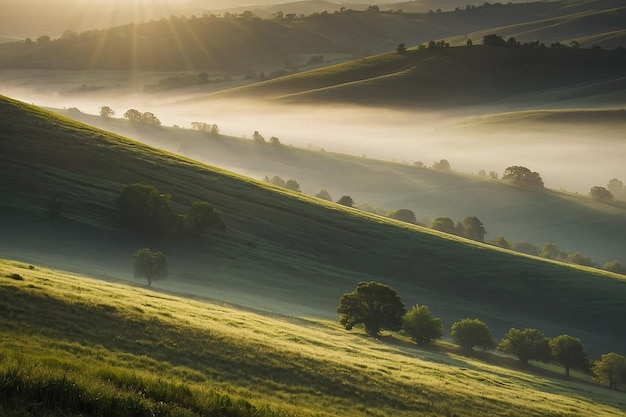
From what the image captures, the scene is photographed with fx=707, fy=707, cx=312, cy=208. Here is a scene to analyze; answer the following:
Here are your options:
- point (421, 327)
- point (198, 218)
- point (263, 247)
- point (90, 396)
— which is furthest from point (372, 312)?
point (90, 396)

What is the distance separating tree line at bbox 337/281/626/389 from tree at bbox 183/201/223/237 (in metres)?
26.9

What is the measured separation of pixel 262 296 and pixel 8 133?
1850 inches

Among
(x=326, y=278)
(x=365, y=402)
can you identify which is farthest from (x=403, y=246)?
(x=365, y=402)

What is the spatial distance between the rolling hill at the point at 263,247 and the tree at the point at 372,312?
4.86 m

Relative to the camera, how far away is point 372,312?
64.4m

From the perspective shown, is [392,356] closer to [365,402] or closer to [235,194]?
[365,402]

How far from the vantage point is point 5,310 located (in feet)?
94.3

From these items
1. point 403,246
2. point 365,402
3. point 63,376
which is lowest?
point 365,402

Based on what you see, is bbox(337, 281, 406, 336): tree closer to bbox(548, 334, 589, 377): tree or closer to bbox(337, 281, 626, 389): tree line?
bbox(337, 281, 626, 389): tree line

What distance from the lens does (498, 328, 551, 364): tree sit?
68269 mm

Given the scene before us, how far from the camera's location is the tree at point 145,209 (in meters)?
85.8

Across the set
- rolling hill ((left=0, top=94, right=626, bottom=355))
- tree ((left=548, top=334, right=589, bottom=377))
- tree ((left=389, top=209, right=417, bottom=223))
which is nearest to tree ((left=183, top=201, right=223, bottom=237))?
rolling hill ((left=0, top=94, right=626, bottom=355))

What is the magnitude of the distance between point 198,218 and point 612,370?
4950 centimetres

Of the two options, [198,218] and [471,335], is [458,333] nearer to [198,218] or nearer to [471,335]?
[471,335]
